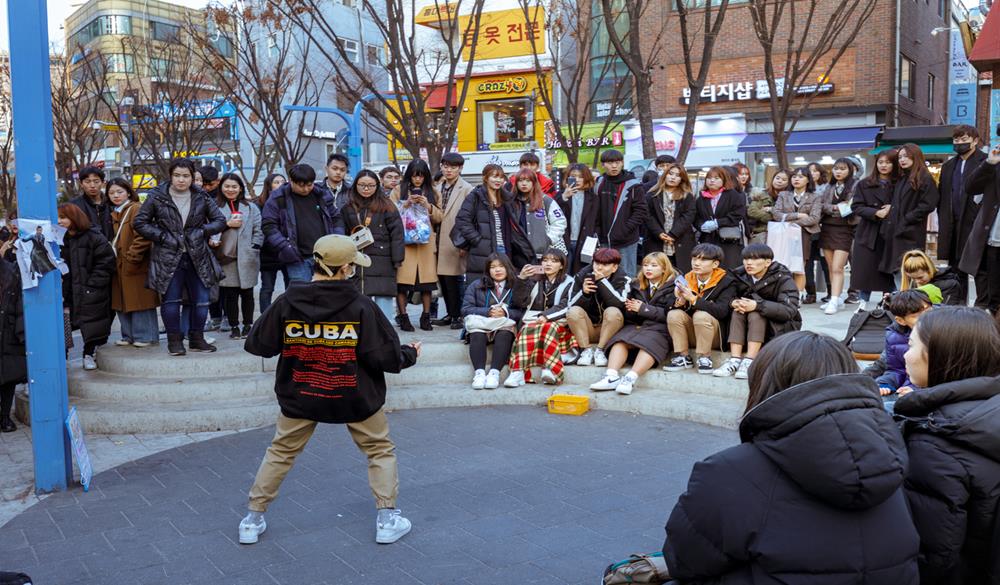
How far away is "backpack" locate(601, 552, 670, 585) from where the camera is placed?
9.31ft

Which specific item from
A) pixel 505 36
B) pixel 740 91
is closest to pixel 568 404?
pixel 740 91

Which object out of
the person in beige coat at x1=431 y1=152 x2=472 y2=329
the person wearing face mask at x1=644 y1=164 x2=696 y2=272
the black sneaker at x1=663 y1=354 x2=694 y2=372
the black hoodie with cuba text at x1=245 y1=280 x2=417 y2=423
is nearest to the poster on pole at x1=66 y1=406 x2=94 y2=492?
the black hoodie with cuba text at x1=245 y1=280 x2=417 y2=423

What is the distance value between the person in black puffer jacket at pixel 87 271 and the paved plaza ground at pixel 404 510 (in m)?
2.05

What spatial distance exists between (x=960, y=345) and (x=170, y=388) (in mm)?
6402

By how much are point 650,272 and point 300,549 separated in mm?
4532

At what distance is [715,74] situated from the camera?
27.1m

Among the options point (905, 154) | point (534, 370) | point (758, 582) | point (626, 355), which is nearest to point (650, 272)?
point (626, 355)

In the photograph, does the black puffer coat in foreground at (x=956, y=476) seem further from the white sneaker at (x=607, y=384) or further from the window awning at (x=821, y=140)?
the window awning at (x=821, y=140)

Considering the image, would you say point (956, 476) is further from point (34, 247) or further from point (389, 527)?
point (34, 247)

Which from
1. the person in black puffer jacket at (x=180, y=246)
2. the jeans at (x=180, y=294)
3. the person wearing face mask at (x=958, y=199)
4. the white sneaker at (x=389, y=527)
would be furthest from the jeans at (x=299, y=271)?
the person wearing face mask at (x=958, y=199)

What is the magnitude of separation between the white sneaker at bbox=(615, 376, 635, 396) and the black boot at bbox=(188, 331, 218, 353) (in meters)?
3.78

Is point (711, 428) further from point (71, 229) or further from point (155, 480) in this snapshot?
point (71, 229)

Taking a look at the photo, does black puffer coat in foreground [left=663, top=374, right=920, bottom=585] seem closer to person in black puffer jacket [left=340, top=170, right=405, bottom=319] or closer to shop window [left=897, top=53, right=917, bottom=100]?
person in black puffer jacket [left=340, top=170, right=405, bottom=319]

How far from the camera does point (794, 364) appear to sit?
237cm
